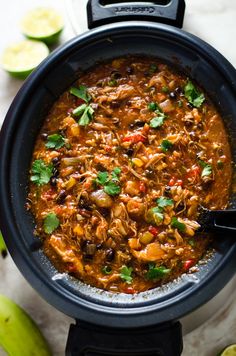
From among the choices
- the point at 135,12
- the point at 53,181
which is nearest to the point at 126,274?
the point at 53,181

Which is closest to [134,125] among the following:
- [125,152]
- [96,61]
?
[125,152]

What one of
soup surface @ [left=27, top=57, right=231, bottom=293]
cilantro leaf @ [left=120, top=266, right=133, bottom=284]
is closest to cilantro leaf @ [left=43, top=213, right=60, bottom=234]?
soup surface @ [left=27, top=57, right=231, bottom=293]

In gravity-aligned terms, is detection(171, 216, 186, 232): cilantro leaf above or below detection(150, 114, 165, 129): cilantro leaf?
below

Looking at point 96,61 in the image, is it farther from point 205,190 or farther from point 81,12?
point 205,190

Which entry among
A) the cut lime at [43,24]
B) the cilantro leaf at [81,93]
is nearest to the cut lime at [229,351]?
the cilantro leaf at [81,93]

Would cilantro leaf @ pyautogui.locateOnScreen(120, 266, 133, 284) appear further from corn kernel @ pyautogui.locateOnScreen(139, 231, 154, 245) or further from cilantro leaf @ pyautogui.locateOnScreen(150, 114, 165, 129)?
cilantro leaf @ pyautogui.locateOnScreen(150, 114, 165, 129)

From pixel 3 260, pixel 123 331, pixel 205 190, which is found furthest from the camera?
pixel 3 260
